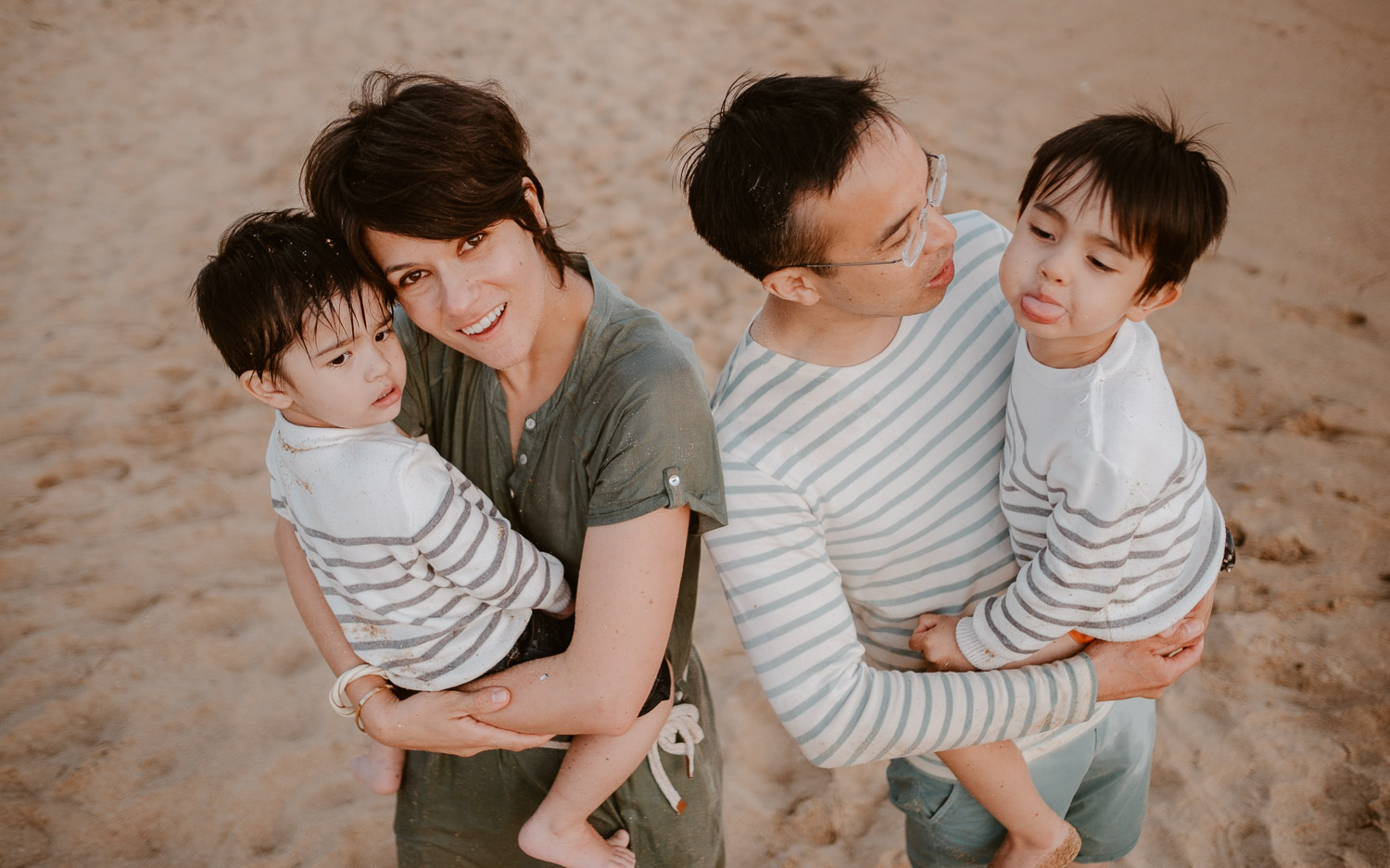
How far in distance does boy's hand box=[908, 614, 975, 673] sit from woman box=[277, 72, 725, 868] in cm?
42

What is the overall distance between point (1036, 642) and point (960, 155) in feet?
14.6

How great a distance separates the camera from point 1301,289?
4.64 metres

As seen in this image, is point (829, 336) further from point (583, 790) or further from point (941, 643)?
point (583, 790)

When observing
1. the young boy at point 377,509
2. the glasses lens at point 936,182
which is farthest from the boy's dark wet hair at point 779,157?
the young boy at point 377,509

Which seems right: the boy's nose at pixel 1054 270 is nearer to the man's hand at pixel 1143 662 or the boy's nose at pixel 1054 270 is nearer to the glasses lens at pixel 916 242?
the glasses lens at pixel 916 242

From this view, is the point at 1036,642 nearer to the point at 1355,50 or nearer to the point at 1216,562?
the point at 1216,562

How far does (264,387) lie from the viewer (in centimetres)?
172

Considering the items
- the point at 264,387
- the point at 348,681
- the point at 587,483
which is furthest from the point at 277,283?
the point at 348,681

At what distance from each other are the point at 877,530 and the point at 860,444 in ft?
0.52

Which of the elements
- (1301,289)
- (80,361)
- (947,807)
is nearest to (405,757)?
(947,807)

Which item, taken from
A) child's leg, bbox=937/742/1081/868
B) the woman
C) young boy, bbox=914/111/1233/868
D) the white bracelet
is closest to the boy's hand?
young boy, bbox=914/111/1233/868

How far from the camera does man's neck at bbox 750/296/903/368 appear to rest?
170 centimetres

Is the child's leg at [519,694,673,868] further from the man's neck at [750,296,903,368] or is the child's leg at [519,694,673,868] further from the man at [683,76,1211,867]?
the man's neck at [750,296,903,368]

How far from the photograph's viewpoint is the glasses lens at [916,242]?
166 cm
